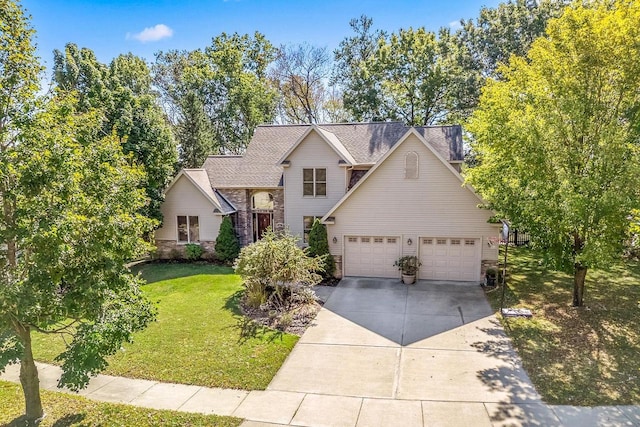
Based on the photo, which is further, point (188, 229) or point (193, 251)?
point (188, 229)

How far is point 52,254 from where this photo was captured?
251 inches

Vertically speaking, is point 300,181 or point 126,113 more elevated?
point 126,113

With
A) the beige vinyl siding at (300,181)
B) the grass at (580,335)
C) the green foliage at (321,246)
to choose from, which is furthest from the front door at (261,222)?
the grass at (580,335)

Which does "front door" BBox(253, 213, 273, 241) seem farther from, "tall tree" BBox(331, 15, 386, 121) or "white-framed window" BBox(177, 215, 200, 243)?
"tall tree" BBox(331, 15, 386, 121)

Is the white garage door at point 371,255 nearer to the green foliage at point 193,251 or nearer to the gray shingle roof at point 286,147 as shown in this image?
the gray shingle roof at point 286,147

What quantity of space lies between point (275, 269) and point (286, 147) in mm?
10529

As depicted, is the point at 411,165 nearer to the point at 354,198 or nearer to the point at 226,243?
the point at 354,198

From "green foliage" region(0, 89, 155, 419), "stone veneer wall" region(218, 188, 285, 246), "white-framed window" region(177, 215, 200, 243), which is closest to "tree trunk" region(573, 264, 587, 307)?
"green foliage" region(0, 89, 155, 419)

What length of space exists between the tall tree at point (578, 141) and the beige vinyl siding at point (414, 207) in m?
2.86

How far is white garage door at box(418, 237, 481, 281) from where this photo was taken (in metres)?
16.9

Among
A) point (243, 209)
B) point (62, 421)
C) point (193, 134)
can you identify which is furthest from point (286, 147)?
point (62, 421)

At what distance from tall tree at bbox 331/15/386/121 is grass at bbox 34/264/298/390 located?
815 inches

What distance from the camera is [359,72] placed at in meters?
31.6

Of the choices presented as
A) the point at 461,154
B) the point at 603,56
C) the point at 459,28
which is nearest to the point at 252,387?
the point at 603,56
